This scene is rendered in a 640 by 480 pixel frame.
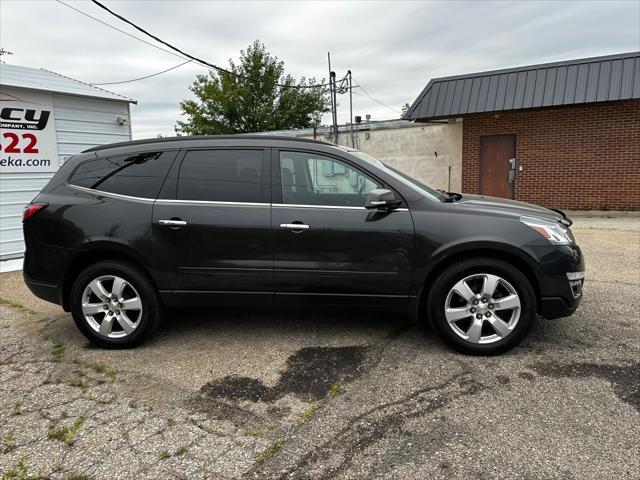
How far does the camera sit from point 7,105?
7492 millimetres

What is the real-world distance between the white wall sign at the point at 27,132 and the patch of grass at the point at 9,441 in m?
6.40

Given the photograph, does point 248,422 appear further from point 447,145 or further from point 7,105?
point 447,145

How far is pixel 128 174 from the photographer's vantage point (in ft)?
12.9

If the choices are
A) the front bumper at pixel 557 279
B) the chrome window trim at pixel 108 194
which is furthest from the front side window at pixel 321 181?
the front bumper at pixel 557 279

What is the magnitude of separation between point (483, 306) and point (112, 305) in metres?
2.99

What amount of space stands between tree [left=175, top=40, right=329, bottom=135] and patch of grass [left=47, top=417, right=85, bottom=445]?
99.6 feet

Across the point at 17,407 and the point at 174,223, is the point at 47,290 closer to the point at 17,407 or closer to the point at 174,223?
the point at 17,407

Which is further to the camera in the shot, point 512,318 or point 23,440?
point 512,318

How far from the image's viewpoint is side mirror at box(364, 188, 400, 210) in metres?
3.46

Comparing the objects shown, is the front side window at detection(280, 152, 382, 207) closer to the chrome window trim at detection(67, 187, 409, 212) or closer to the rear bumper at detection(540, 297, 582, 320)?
the chrome window trim at detection(67, 187, 409, 212)

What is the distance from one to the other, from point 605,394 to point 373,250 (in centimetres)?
180

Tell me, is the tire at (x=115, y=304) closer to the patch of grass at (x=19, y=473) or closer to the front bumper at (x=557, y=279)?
the patch of grass at (x=19, y=473)

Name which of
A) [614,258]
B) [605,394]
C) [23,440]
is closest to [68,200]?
[23,440]

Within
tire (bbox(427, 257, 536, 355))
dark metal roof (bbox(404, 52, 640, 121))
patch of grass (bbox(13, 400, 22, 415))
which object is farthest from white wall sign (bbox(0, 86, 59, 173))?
dark metal roof (bbox(404, 52, 640, 121))
